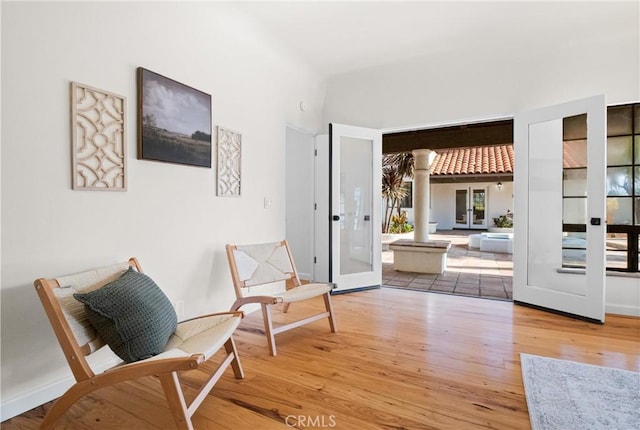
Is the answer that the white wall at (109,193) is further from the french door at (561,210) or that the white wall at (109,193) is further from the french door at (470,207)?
the french door at (470,207)

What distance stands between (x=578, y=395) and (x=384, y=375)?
3.46 feet

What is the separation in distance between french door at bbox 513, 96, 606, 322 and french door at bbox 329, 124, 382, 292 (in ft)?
5.30

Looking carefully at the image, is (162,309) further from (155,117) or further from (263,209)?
(263,209)

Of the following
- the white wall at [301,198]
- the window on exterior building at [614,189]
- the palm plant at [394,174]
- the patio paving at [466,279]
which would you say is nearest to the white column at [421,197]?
the patio paving at [466,279]

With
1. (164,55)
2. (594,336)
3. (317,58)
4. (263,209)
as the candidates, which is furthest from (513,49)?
(164,55)

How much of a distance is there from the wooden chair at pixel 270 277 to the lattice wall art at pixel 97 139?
3.42 feet

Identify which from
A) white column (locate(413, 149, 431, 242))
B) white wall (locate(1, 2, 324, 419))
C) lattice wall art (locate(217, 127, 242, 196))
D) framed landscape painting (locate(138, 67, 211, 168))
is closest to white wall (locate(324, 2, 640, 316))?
white wall (locate(1, 2, 324, 419))

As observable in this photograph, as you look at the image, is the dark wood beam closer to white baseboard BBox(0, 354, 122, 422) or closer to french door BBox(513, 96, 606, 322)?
french door BBox(513, 96, 606, 322)

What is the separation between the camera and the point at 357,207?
430 centimetres

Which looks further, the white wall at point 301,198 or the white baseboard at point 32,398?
the white wall at point 301,198

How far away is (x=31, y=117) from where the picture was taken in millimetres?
1670

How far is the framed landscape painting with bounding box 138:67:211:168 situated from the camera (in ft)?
7.30

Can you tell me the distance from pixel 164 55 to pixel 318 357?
2.47 metres

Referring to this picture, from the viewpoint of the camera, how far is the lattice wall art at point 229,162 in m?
2.92
